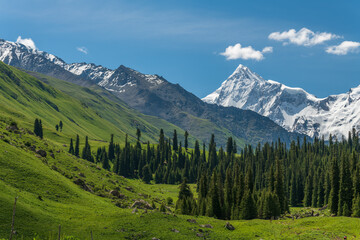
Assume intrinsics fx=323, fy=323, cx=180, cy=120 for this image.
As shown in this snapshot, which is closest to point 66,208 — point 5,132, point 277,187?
point 5,132

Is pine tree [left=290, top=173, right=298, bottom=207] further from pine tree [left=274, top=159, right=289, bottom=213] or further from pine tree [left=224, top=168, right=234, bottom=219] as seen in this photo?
pine tree [left=224, top=168, right=234, bottom=219]

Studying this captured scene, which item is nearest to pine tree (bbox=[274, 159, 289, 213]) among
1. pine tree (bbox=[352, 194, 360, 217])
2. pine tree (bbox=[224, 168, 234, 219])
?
pine tree (bbox=[224, 168, 234, 219])

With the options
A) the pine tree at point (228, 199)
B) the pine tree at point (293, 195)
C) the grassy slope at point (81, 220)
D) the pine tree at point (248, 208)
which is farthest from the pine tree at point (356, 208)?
the pine tree at point (293, 195)

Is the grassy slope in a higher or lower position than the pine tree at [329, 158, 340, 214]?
lower

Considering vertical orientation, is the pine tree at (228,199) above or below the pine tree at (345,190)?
below

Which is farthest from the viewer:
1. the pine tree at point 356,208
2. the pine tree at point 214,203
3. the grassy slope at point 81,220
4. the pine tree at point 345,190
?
the pine tree at point 345,190

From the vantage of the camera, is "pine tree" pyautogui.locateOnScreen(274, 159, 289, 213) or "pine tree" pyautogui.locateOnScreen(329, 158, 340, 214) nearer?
"pine tree" pyautogui.locateOnScreen(329, 158, 340, 214)

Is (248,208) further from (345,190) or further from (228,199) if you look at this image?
(345,190)

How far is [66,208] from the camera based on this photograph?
7288 centimetres

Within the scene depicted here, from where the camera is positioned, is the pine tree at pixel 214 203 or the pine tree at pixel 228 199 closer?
the pine tree at pixel 214 203

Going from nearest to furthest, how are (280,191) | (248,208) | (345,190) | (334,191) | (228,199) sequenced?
(248,208), (345,190), (334,191), (228,199), (280,191)

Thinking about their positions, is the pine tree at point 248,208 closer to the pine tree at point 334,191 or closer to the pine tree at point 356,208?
the pine tree at point 356,208

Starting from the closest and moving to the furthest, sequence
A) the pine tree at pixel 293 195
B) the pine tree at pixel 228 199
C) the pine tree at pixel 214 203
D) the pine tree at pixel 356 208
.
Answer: the pine tree at pixel 356 208 < the pine tree at pixel 214 203 < the pine tree at pixel 228 199 < the pine tree at pixel 293 195

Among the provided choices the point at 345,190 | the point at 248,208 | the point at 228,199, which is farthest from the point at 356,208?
the point at 228,199
